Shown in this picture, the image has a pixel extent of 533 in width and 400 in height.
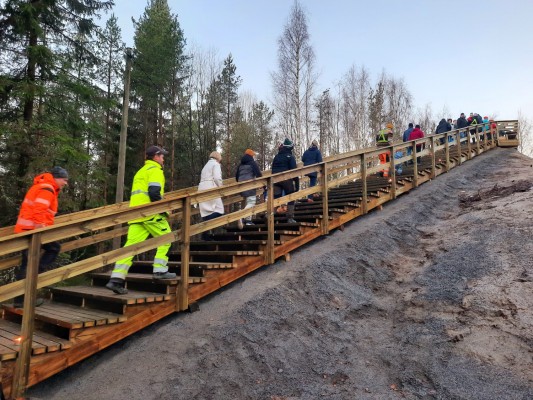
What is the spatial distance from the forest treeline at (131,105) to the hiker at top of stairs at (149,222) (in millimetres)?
5561

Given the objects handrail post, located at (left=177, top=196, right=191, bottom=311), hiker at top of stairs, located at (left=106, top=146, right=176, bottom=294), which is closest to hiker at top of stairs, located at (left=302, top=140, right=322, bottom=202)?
handrail post, located at (left=177, top=196, right=191, bottom=311)

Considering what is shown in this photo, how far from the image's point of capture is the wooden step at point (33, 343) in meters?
3.19

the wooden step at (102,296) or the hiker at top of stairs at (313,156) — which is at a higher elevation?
the hiker at top of stairs at (313,156)

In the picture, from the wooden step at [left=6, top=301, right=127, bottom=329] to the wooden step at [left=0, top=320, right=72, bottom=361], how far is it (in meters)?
0.15

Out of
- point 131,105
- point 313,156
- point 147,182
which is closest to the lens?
point 147,182

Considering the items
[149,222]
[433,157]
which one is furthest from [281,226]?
[433,157]

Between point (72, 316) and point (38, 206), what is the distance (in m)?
1.31

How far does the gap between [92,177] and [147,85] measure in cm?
962

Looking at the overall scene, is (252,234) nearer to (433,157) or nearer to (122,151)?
(433,157)

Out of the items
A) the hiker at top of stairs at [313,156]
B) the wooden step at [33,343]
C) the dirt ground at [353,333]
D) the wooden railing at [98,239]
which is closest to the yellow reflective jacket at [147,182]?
the wooden railing at [98,239]

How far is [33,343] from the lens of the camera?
3473 mm

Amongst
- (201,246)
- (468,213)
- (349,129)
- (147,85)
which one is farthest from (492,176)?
(349,129)

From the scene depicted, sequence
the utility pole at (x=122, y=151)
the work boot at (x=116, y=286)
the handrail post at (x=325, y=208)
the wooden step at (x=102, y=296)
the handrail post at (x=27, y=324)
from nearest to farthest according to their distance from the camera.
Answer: the handrail post at (x=27, y=324)
the wooden step at (x=102, y=296)
the work boot at (x=116, y=286)
the handrail post at (x=325, y=208)
the utility pole at (x=122, y=151)

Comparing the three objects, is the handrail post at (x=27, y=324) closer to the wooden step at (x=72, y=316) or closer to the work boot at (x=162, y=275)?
the wooden step at (x=72, y=316)
